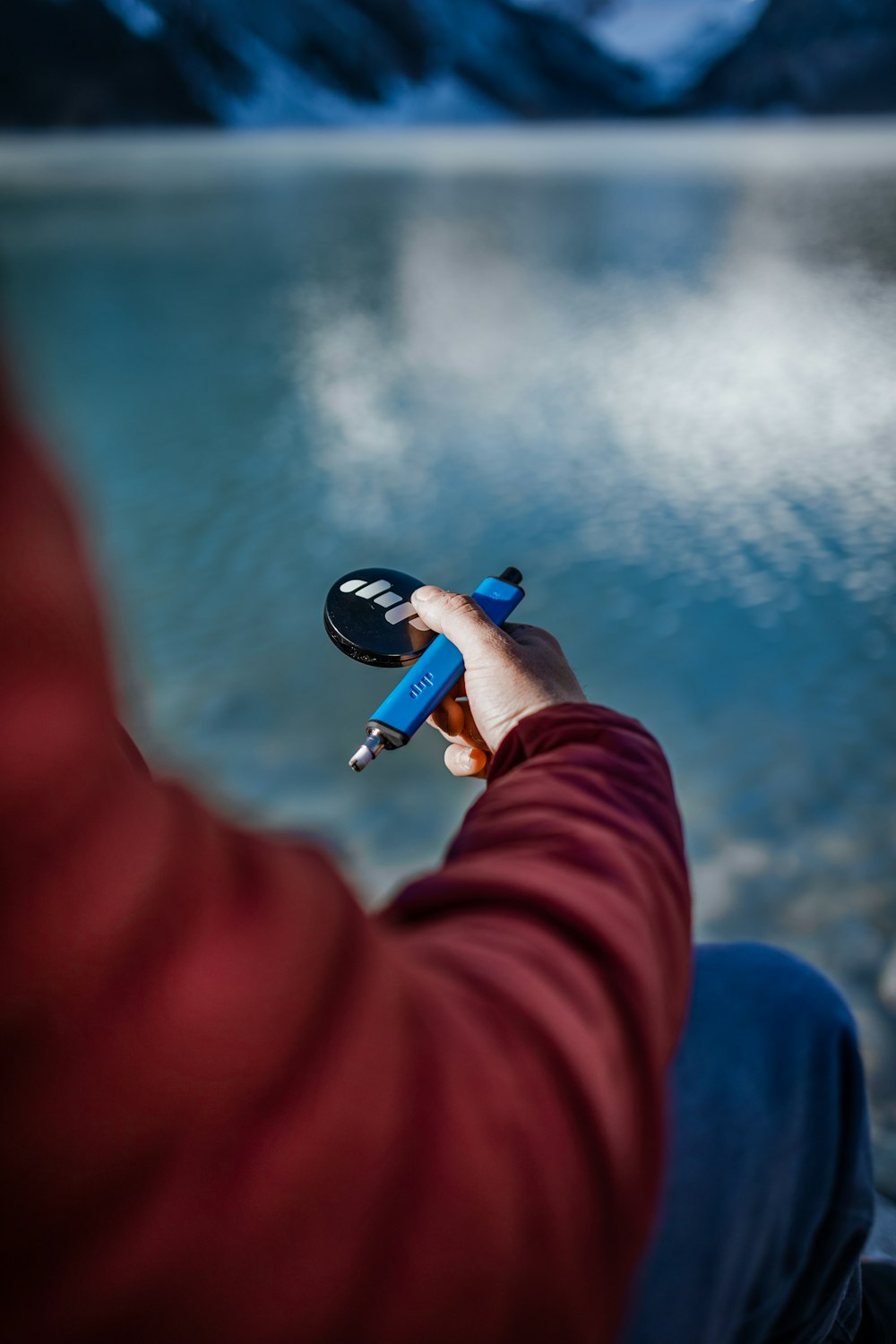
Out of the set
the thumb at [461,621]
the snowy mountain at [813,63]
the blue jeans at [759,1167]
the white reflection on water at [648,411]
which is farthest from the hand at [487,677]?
the snowy mountain at [813,63]

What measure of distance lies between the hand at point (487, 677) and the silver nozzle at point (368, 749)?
77mm

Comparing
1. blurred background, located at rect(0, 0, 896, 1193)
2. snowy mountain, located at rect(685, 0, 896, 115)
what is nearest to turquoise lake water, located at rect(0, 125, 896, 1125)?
blurred background, located at rect(0, 0, 896, 1193)

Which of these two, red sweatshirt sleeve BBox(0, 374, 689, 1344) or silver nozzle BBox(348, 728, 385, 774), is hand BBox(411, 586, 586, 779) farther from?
red sweatshirt sleeve BBox(0, 374, 689, 1344)

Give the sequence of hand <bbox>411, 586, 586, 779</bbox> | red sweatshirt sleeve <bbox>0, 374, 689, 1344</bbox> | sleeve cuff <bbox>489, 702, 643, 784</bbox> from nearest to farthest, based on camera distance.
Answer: red sweatshirt sleeve <bbox>0, 374, 689, 1344</bbox>
sleeve cuff <bbox>489, 702, 643, 784</bbox>
hand <bbox>411, 586, 586, 779</bbox>

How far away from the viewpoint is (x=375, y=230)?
7.05 m

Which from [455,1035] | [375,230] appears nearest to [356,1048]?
[455,1035]

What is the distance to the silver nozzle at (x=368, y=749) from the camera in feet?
2.17

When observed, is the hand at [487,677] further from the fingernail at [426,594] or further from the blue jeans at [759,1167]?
the blue jeans at [759,1167]

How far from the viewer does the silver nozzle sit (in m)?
0.66

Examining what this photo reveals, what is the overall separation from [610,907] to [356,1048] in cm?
12

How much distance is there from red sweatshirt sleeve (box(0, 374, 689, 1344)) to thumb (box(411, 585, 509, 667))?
13.8 inches

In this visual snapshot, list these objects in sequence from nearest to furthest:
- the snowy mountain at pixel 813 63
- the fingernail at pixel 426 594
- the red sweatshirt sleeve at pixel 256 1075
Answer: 1. the red sweatshirt sleeve at pixel 256 1075
2. the fingernail at pixel 426 594
3. the snowy mountain at pixel 813 63

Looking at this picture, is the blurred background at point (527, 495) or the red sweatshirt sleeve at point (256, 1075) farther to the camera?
the blurred background at point (527, 495)

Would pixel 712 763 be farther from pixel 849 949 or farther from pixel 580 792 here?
pixel 580 792
